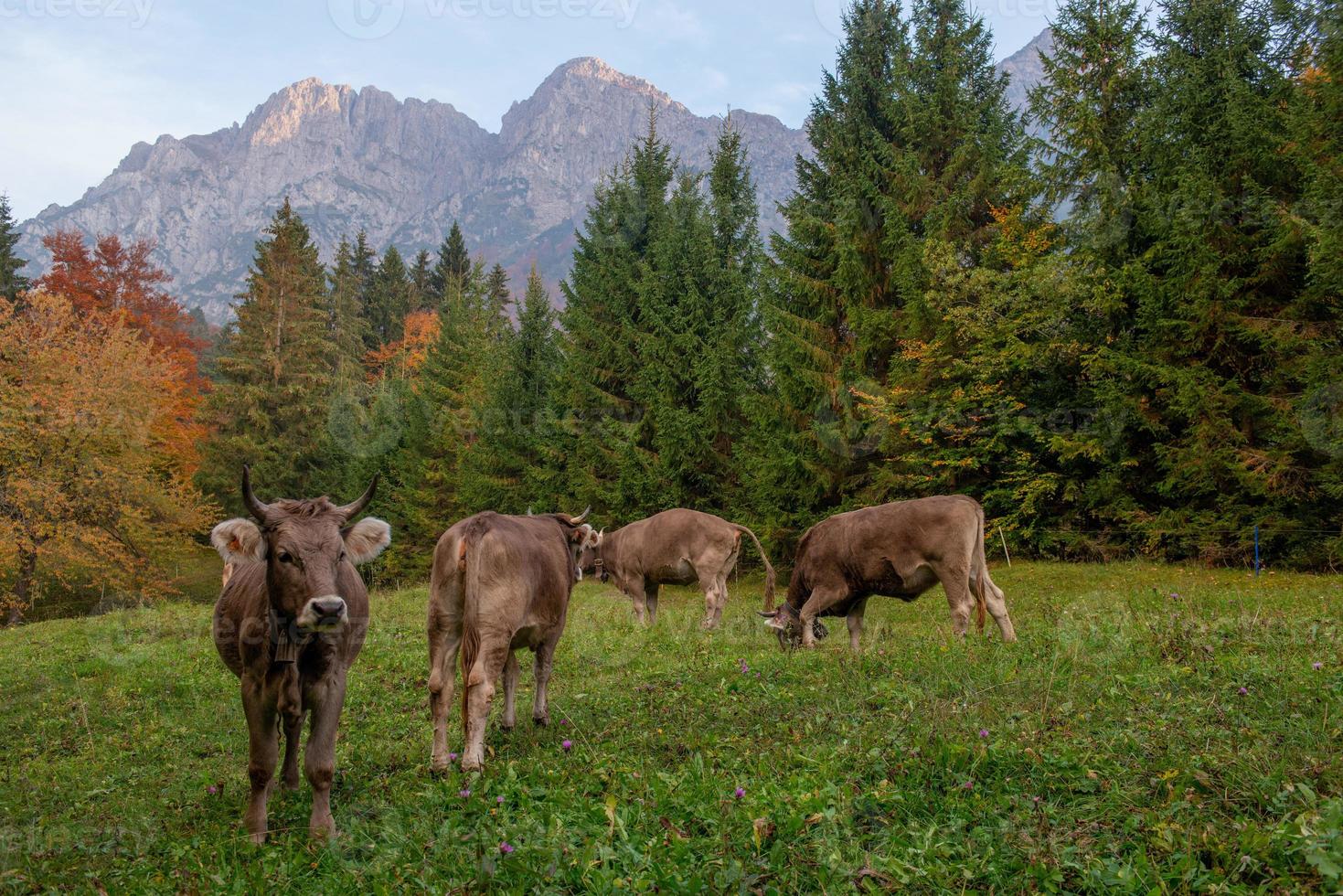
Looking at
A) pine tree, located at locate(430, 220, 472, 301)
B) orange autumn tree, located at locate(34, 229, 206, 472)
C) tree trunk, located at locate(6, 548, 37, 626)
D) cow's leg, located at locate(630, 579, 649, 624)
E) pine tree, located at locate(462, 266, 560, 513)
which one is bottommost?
tree trunk, located at locate(6, 548, 37, 626)

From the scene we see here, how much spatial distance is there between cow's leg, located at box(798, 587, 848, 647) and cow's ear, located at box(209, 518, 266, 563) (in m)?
7.95

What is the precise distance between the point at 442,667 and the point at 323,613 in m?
2.19

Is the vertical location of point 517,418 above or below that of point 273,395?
below

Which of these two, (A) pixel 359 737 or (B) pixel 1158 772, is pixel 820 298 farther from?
(B) pixel 1158 772

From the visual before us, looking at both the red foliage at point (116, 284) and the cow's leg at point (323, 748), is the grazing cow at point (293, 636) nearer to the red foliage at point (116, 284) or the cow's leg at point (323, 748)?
the cow's leg at point (323, 748)

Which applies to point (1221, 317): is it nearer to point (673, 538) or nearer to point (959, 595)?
point (959, 595)

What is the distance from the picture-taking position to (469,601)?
6867mm

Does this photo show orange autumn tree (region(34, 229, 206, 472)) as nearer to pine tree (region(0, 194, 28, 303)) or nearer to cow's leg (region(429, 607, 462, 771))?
pine tree (region(0, 194, 28, 303))

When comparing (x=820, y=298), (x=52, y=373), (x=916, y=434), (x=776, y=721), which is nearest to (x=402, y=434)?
(x=52, y=373)

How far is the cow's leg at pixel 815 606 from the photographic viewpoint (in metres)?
11.8

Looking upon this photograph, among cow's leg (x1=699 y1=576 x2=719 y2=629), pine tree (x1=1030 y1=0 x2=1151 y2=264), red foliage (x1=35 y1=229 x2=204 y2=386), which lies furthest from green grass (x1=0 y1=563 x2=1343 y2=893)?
red foliage (x1=35 y1=229 x2=204 y2=386)

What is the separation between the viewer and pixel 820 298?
2584cm

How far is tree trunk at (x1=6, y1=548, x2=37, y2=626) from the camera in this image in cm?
2842

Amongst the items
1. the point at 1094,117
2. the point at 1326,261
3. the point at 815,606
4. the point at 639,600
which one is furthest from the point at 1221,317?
the point at 639,600
